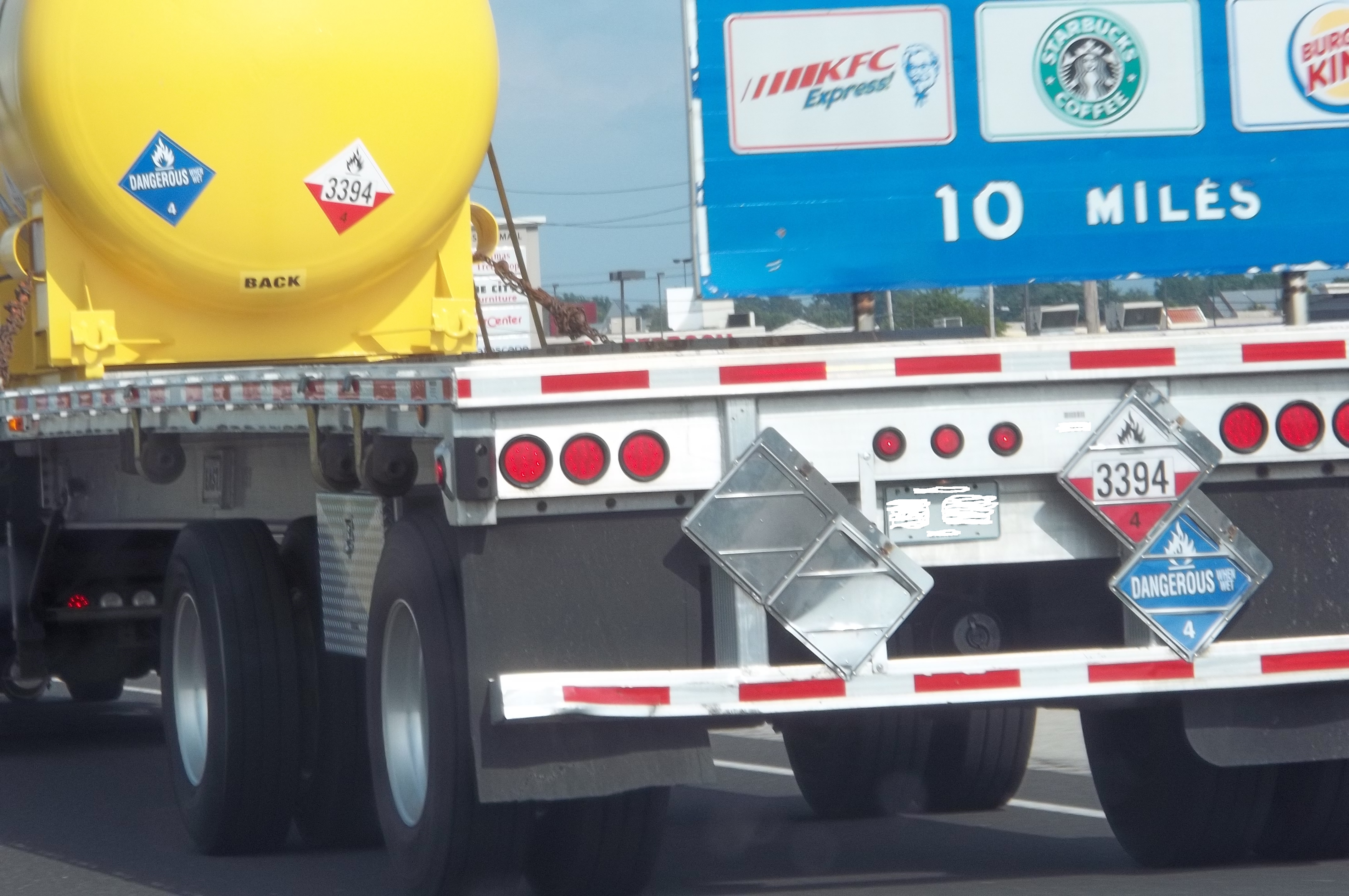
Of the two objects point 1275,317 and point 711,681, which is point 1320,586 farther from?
point 1275,317

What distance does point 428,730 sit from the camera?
226 inches

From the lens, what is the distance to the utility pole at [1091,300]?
267 inches

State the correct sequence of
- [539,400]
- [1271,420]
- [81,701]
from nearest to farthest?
[539,400] < [1271,420] < [81,701]

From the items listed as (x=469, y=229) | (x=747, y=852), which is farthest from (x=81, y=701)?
(x=747, y=852)

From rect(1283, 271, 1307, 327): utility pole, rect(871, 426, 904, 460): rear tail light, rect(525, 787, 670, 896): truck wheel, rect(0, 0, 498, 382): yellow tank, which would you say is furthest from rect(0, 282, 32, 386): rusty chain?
rect(1283, 271, 1307, 327): utility pole

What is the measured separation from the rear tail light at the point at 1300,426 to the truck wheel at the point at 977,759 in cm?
263

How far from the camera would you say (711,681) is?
5.34m

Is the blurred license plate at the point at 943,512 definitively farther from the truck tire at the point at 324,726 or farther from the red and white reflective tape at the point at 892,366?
the truck tire at the point at 324,726

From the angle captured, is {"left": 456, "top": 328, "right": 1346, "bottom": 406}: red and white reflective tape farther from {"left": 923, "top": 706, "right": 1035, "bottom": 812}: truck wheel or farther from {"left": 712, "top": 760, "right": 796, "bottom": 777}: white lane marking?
{"left": 712, "top": 760, "right": 796, "bottom": 777}: white lane marking

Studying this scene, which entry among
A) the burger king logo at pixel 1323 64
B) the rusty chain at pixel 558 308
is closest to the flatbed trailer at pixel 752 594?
the burger king logo at pixel 1323 64

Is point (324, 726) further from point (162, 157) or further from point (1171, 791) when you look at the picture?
point (1171, 791)

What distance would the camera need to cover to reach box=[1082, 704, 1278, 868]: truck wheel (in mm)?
6383

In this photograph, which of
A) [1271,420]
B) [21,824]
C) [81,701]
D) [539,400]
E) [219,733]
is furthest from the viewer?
[81,701]

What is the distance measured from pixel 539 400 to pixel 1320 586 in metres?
2.15
